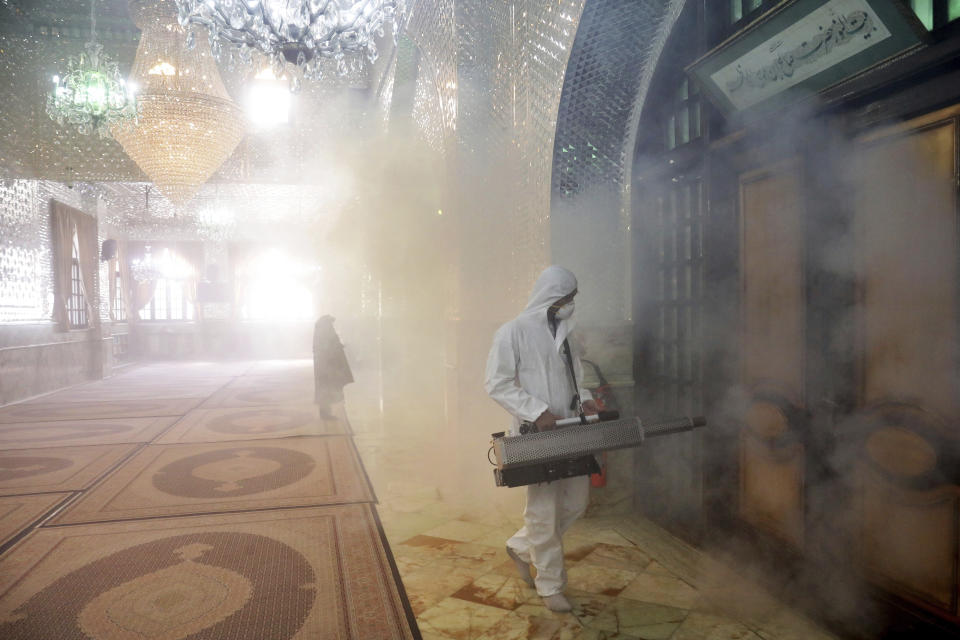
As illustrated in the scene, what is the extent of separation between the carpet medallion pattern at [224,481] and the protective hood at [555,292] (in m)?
1.97

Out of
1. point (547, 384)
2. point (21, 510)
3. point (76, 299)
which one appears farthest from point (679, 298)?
point (76, 299)

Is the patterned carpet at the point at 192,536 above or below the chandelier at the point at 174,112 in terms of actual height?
below

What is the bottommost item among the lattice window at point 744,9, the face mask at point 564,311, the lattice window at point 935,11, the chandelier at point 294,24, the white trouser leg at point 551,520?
the white trouser leg at point 551,520

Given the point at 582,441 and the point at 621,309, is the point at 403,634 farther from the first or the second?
the point at 621,309

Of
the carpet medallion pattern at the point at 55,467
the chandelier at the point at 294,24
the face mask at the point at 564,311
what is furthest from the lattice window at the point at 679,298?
the carpet medallion pattern at the point at 55,467

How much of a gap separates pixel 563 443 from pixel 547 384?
1.00 feet

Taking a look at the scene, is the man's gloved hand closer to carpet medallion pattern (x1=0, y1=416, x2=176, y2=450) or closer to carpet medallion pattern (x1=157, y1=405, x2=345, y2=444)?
carpet medallion pattern (x1=157, y1=405, x2=345, y2=444)

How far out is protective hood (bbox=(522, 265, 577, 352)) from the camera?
241cm

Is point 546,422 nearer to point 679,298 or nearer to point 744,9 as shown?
point 679,298

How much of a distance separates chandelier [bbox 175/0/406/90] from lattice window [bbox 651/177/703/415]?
1.94 meters

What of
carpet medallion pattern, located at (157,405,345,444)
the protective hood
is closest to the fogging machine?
the protective hood

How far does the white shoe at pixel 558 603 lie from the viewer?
2.36 metres

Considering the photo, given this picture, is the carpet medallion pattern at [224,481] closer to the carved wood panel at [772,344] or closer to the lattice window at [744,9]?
the carved wood panel at [772,344]

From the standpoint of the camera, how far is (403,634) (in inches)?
86.6
